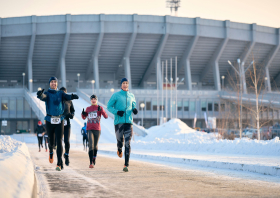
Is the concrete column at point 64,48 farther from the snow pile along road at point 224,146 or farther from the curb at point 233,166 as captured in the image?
the curb at point 233,166

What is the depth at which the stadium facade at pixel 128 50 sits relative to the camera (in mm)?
65938

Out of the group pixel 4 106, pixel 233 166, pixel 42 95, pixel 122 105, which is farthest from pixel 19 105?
pixel 42 95

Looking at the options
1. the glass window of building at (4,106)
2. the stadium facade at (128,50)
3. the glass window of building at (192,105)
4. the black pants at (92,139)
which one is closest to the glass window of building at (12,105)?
the stadium facade at (128,50)

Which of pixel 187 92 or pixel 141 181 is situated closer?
pixel 141 181

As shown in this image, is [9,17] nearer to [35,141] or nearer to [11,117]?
[11,117]

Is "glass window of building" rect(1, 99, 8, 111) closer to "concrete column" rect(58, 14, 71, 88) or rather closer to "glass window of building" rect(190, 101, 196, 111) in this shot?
"concrete column" rect(58, 14, 71, 88)

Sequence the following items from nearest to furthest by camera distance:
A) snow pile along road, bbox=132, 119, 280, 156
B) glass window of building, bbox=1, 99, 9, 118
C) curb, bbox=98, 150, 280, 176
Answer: curb, bbox=98, 150, 280, 176 → snow pile along road, bbox=132, 119, 280, 156 → glass window of building, bbox=1, 99, 9, 118

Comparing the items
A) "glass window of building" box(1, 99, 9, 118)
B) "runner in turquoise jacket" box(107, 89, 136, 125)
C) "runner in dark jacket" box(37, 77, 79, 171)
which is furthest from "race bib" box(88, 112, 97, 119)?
"glass window of building" box(1, 99, 9, 118)

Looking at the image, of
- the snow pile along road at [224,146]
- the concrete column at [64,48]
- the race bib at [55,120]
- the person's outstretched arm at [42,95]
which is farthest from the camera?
the concrete column at [64,48]

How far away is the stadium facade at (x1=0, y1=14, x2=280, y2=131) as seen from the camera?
65.9 m

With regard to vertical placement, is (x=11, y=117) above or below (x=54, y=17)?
below

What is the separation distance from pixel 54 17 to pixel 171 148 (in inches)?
1926

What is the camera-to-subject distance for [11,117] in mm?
72938

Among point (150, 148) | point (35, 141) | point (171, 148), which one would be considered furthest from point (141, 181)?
point (35, 141)
